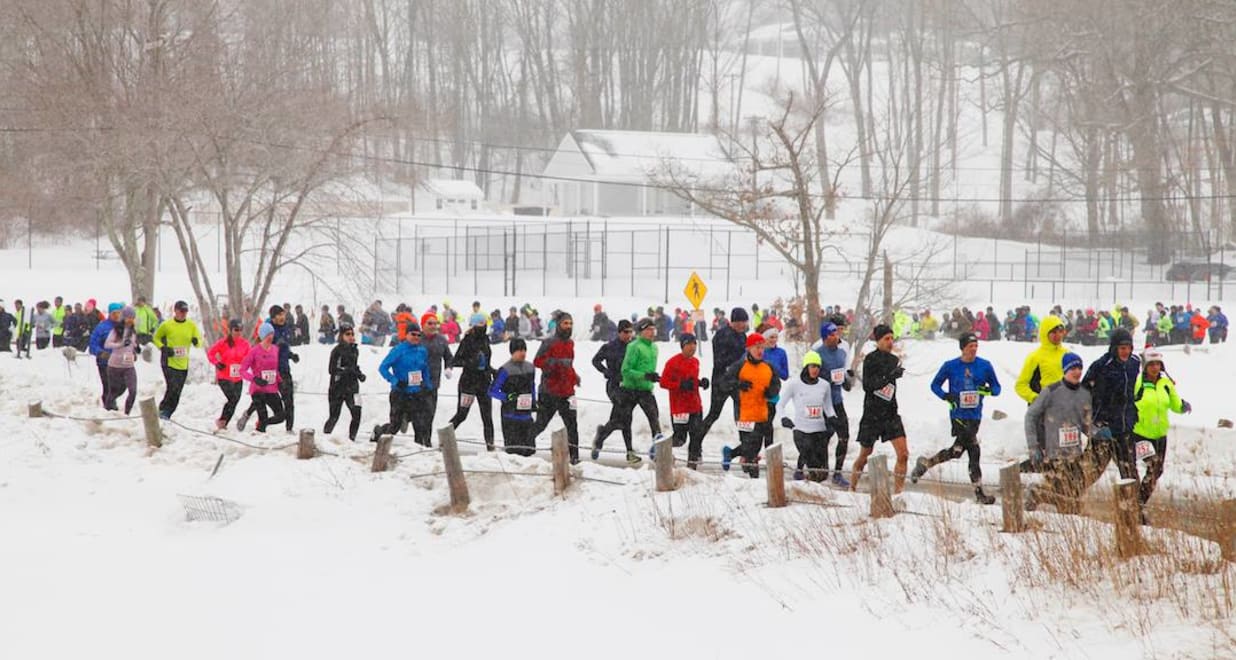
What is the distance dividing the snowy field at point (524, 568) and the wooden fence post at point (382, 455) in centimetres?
16

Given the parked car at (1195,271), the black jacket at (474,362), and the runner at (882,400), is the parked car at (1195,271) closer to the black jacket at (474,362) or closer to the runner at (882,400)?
the black jacket at (474,362)

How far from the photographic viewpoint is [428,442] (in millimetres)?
16219

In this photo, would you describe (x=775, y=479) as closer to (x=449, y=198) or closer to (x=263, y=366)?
(x=263, y=366)

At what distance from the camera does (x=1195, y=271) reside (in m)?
53.2

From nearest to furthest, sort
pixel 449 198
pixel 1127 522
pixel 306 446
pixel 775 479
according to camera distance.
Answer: pixel 1127 522, pixel 775 479, pixel 306 446, pixel 449 198

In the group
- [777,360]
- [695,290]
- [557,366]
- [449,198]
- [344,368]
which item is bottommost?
[344,368]

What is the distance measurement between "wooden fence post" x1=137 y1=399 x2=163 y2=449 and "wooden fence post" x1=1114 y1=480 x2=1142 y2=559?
11031 millimetres

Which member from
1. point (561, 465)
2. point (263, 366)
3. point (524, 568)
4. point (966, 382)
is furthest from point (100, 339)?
point (966, 382)

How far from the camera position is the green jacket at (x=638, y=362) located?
15.3 meters

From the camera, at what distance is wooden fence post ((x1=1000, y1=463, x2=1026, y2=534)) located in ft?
32.5

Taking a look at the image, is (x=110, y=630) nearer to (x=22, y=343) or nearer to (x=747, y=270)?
(x=22, y=343)

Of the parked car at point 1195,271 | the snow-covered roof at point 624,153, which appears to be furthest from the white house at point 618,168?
the parked car at point 1195,271

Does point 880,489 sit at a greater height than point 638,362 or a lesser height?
lesser

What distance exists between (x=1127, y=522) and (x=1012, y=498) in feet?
3.17
